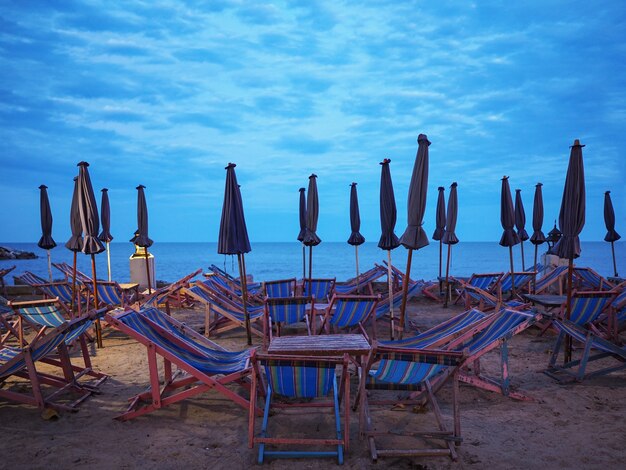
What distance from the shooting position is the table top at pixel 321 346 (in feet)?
10.4

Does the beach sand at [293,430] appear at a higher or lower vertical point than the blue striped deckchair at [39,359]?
lower

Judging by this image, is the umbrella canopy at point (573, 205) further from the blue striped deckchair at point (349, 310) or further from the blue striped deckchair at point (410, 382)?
the blue striped deckchair at point (410, 382)

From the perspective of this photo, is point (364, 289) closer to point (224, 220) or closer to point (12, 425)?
point (224, 220)

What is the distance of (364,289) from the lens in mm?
9719

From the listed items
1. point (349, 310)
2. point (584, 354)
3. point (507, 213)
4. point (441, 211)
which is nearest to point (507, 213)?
point (507, 213)

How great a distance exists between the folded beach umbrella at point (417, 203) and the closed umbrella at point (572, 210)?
154 cm

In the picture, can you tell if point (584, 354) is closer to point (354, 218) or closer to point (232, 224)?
point (232, 224)

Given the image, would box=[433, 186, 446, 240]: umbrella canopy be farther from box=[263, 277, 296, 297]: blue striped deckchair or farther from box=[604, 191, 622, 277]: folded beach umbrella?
box=[263, 277, 296, 297]: blue striped deckchair

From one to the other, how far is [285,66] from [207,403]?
176613 mm

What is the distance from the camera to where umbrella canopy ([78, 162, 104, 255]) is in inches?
228

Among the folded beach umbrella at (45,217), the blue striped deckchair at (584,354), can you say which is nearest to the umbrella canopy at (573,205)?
the blue striped deckchair at (584,354)

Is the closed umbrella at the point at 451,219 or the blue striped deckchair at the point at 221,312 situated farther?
the closed umbrella at the point at 451,219

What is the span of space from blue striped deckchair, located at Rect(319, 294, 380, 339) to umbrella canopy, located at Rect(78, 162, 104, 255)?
334cm

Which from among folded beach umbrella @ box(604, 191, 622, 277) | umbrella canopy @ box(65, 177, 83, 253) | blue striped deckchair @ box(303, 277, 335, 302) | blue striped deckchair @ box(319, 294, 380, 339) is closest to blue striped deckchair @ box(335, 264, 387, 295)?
blue striped deckchair @ box(303, 277, 335, 302)
